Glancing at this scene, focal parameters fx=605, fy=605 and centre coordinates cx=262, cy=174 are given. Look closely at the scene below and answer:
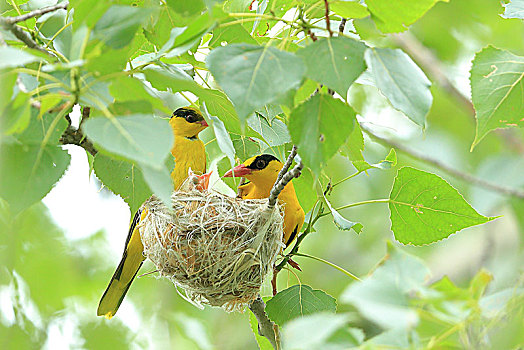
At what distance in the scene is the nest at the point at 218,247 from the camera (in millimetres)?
2061

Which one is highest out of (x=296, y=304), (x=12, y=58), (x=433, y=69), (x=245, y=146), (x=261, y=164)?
(x=12, y=58)

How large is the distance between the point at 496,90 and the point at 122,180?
102 cm

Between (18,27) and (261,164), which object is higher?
(18,27)

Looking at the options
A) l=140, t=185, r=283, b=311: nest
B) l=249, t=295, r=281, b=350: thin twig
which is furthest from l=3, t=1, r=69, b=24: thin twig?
l=249, t=295, r=281, b=350: thin twig

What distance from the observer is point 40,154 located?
4.29 ft

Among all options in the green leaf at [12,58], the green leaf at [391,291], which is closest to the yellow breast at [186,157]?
the green leaf at [12,58]

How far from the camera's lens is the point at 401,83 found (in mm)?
1168

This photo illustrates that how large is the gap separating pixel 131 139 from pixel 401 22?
596mm

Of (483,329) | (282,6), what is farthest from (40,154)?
(483,329)

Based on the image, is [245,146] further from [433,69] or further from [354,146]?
[433,69]

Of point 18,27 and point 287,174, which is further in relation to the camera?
point 287,174

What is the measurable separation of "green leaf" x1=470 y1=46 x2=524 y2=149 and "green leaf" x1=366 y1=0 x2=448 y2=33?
485mm

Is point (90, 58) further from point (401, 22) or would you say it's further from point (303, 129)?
point (401, 22)

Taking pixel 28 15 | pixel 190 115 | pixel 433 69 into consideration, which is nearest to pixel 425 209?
pixel 28 15
